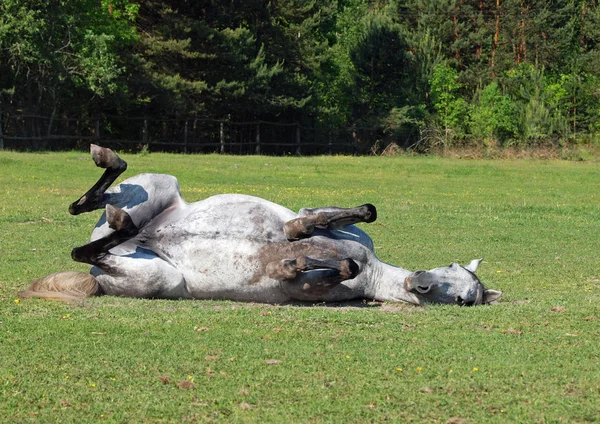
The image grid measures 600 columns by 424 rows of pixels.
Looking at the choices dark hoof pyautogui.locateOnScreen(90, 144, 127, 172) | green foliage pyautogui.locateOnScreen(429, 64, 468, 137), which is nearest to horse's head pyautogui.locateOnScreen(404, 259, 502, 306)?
dark hoof pyautogui.locateOnScreen(90, 144, 127, 172)

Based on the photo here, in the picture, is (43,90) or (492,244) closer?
(492,244)

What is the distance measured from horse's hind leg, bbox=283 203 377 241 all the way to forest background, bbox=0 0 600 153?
37524 millimetres

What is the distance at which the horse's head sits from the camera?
8.22 metres

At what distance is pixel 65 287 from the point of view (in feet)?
28.2

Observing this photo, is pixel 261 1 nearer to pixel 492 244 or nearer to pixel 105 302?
pixel 492 244

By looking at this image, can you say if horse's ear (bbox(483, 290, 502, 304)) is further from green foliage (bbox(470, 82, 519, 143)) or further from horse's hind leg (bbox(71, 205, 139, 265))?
green foliage (bbox(470, 82, 519, 143))

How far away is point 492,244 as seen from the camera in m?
15.0

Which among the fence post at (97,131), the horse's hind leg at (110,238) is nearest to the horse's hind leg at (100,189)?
the horse's hind leg at (110,238)

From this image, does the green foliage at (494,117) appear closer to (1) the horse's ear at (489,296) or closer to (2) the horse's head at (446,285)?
(1) the horse's ear at (489,296)

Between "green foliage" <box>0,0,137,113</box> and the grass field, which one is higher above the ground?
"green foliage" <box>0,0,137,113</box>

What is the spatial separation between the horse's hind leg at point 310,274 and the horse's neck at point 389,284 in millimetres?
573

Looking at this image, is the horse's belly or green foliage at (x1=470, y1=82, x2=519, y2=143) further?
green foliage at (x1=470, y1=82, x2=519, y2=143)

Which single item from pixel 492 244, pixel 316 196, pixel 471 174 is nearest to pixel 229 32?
pixel 471 174

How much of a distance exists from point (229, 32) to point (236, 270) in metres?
45.7
